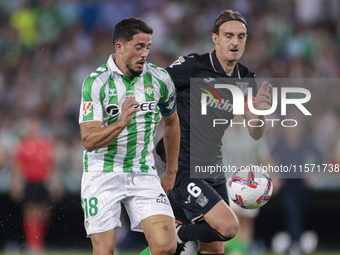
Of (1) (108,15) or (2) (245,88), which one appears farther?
(1) (108,15)

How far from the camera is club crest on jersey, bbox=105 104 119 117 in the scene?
13.3 ft

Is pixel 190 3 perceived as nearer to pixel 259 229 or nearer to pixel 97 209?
pixel 259 229

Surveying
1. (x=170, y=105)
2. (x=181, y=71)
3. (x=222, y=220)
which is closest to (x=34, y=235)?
(x=222, y=220)

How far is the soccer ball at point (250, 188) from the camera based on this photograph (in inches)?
191

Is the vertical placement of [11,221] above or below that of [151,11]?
below

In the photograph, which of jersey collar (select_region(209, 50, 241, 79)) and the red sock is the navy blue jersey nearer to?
jersey collar (select_region(209, 50, 241, 79))

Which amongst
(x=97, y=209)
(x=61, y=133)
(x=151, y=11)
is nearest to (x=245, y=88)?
(x=97, y=209)

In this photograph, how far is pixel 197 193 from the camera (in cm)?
487

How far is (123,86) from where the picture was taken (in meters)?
4.14

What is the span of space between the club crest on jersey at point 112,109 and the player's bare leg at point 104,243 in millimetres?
934

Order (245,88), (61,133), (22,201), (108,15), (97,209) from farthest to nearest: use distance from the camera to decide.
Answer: (108,15)
(61,133)
(22,201)
(245,88)
(97,209)

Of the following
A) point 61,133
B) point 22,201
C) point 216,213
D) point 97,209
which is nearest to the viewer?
point 97,209

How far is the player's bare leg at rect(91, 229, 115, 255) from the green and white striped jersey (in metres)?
0.51

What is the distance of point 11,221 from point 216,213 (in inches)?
172
